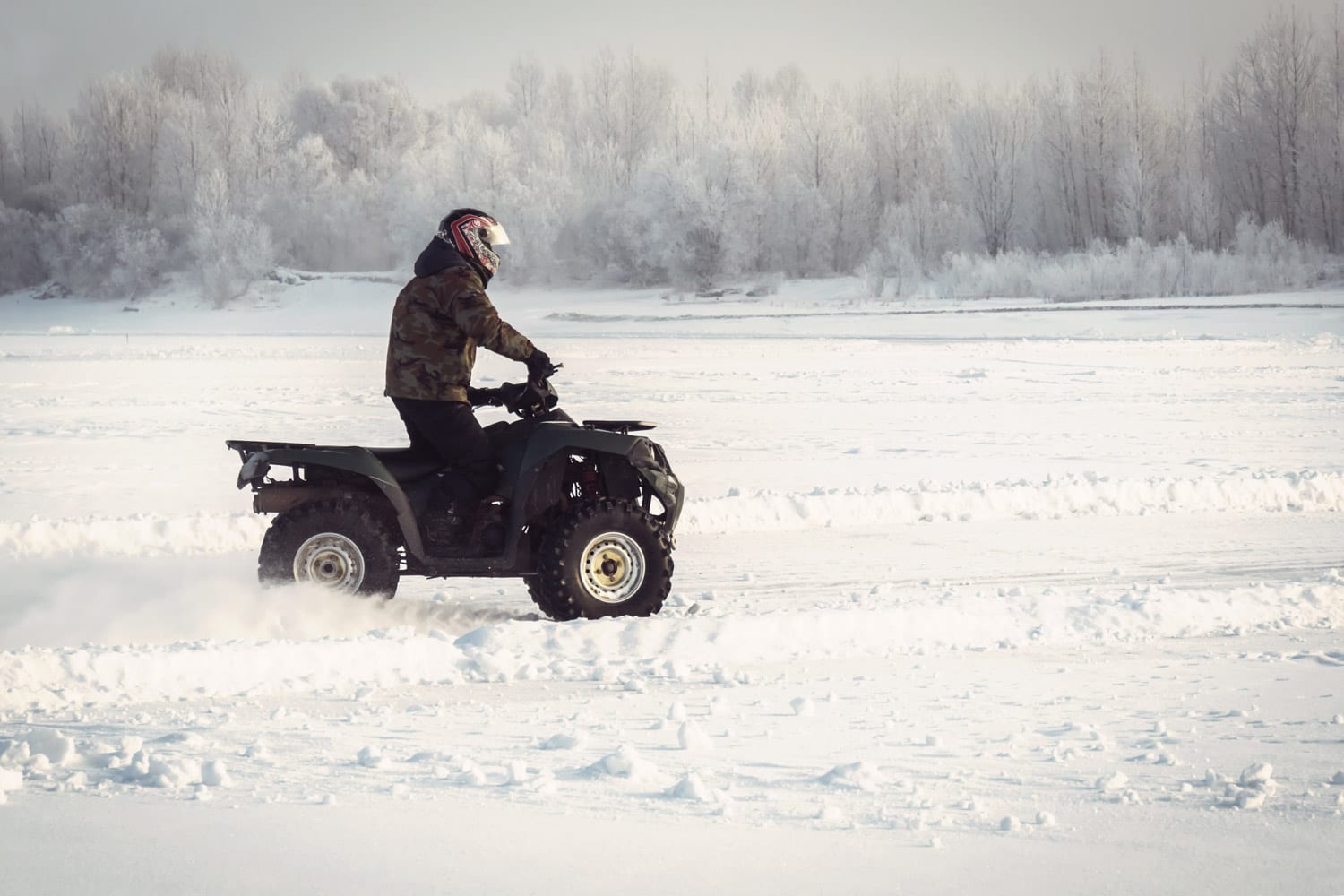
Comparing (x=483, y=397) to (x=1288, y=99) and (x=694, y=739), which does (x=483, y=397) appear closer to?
(x=694, y=739)

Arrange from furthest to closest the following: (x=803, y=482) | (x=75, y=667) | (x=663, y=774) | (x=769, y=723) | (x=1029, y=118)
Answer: (x=1029, y=118) < (x=803, y=482) < (x=75, y=667) < (x=769, y=723) < (x=663, y=774)

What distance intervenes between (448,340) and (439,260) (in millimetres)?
367

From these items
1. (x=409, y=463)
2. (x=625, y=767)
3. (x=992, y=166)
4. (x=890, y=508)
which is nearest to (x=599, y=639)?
(x=409, y=463)

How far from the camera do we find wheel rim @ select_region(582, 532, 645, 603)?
24.5ft

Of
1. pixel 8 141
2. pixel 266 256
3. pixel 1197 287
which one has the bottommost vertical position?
pixel 1197 287

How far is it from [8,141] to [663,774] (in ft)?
284

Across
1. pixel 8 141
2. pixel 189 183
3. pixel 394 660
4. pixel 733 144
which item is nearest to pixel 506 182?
pixel 733 144

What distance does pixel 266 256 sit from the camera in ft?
222

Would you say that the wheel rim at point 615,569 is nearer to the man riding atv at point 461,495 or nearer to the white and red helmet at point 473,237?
the man riding atv at point 461,495

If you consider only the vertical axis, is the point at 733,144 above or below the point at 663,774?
above

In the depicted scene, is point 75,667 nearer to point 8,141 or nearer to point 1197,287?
point 1197,287

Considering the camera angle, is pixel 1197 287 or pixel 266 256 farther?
pixel 266 256

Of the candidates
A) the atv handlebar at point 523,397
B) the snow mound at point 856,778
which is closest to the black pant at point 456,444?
the atv handlebar at point 523,397

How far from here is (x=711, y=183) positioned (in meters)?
68.6
